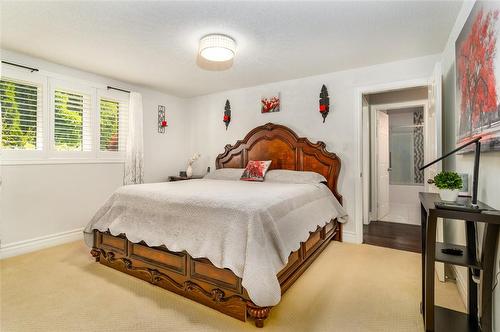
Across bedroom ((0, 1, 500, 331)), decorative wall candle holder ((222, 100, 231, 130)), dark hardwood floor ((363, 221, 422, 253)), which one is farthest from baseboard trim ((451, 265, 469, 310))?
decorative wall candle holder ((222, 100, 231, 130))

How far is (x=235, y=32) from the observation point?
2.48m

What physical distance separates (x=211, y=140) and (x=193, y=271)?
3.17 meters

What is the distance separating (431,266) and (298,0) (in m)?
2.04

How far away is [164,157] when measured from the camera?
4.78 m

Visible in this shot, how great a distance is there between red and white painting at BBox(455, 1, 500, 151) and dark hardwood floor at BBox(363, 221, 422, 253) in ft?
6.12

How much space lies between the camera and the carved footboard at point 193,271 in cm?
179

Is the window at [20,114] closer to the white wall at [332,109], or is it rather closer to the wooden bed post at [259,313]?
the white wall at [332,109]

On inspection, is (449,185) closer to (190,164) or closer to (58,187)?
(190,164)

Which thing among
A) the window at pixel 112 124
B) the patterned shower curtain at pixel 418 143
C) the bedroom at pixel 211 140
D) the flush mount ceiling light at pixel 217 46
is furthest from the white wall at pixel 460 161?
the window at pixel 112 124

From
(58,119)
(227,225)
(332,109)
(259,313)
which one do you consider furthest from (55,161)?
(332,109)

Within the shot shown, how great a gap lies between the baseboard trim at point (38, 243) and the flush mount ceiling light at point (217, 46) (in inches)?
118

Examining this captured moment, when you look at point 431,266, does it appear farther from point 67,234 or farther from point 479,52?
point 67,234

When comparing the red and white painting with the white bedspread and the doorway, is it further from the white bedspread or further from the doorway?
the doorway

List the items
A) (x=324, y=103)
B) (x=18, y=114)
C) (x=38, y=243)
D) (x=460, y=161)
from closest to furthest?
1. (x=460, y=161)
2. (x=18, y=114)
3. (x=38, y=243)
4. (x=324, y=103)
